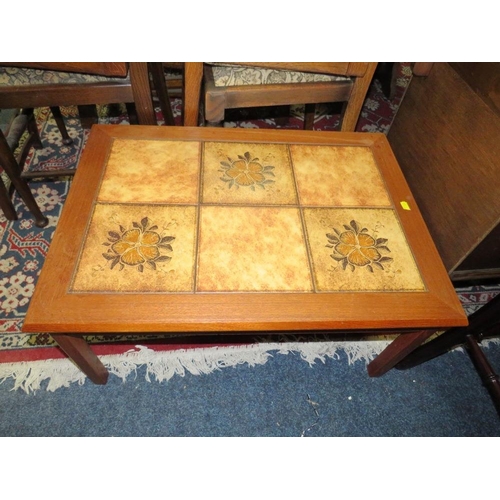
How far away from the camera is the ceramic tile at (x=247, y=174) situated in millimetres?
1128

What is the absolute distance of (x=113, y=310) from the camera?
865 millimetres

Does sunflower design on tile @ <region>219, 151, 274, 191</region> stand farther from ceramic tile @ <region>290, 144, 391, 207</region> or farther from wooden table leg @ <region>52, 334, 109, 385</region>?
wooden table leg @ <region>52, 334, 109, 385</region>

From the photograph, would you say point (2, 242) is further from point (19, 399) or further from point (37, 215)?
point (19, 399)

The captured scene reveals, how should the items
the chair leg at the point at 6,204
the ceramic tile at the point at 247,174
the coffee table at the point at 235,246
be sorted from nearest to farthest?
the coffee table at the point at 235,246 → the ceramic tile at the point at 247,174 → the chair leg at the point at 6,204

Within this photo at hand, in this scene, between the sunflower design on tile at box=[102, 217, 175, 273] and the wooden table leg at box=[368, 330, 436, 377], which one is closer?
the sunflower design on tile at box=[102, 217, 175, 273]

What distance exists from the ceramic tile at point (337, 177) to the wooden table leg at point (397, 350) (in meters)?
0.44

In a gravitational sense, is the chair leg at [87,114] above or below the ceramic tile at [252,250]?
below

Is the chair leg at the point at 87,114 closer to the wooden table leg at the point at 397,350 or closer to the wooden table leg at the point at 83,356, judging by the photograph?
the wooden table leg at the point at 83,356

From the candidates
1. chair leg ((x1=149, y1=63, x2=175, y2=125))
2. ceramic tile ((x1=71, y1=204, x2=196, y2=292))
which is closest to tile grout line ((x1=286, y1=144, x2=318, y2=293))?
ceramic tile ((x1=71, y1=204, x2=196, y2=292))

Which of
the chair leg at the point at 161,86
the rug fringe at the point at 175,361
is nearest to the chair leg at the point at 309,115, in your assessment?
the chair leg at the point at 161,86

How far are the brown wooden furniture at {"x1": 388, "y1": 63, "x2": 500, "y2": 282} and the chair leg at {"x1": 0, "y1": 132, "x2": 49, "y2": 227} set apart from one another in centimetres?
183

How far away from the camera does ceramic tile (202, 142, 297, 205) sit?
1.13m

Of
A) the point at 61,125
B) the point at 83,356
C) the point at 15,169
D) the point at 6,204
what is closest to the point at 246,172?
the point at 83,356

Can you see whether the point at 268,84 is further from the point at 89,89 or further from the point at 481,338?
the point at 481,338
